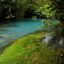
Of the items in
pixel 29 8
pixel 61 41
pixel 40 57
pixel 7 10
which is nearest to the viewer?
pixel 40 57

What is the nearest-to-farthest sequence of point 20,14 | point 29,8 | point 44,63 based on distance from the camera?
point 44,63 < point 20,14 < point 29,8

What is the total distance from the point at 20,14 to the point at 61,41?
101 feet

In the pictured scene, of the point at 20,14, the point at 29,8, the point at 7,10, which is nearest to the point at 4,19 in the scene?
the point at 7,10

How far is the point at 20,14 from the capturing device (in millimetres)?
44312

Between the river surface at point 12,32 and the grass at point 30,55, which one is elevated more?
the grass at point 30,55

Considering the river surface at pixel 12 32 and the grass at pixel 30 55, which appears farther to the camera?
the river surface at pixel 12 32

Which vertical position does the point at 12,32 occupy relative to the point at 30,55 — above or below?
below

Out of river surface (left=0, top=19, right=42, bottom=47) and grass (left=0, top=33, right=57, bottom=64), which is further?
river surface (left=0, top=19, right=42, bottom=47)

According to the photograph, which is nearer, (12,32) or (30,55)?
(30,55)

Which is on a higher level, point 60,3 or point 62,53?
point 60,3

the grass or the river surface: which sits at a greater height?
the grass

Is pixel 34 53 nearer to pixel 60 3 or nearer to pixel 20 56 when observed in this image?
pixel 20 56

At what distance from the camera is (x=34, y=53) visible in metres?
11.1

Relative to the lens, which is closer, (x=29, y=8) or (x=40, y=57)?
(x=40, y=57)
